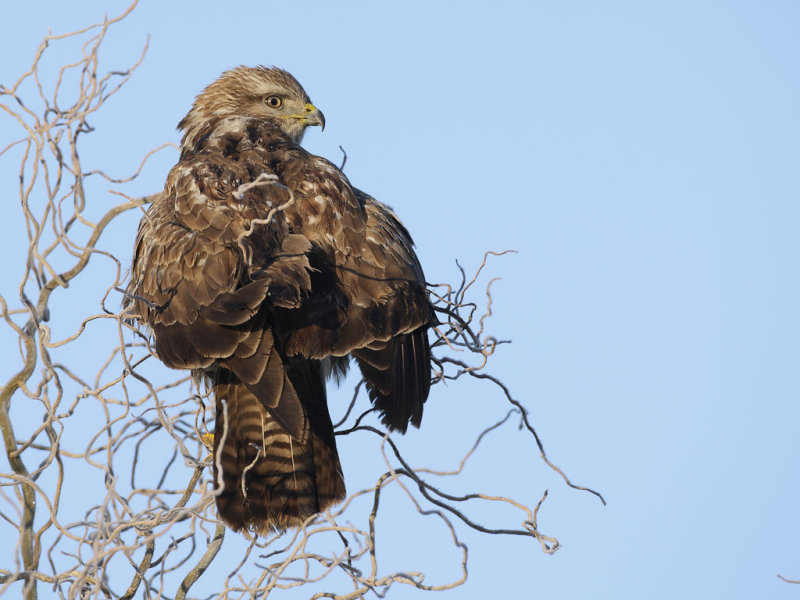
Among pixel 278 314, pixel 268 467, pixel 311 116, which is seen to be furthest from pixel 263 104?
pixel 268 467

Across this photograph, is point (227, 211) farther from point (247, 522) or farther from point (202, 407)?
point (247, 522)

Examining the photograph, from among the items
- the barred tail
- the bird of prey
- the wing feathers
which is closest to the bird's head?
the bird of prey

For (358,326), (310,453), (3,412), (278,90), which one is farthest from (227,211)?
Result: (278,90)

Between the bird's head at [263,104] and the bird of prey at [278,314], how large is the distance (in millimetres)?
1487

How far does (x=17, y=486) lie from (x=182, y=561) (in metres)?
0.71

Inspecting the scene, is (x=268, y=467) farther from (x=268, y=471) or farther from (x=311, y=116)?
(x=311, y=116)

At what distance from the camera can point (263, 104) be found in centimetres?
714

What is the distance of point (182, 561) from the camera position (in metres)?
4.02

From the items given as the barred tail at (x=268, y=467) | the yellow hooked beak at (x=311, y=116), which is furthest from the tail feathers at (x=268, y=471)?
the yellow hooked beak at (x=311, y=116)

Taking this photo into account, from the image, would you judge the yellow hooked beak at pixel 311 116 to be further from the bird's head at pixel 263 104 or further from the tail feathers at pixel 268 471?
the tail feathers at pixel 268 471

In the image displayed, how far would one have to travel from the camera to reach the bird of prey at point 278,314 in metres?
4.56

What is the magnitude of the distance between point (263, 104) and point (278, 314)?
2777mm

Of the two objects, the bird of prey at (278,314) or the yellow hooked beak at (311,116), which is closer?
the bird of prey at (278,314)

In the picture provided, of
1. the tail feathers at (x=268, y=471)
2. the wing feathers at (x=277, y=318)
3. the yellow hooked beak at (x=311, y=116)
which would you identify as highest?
the yellow hooked beak at (x=311, y=116)
